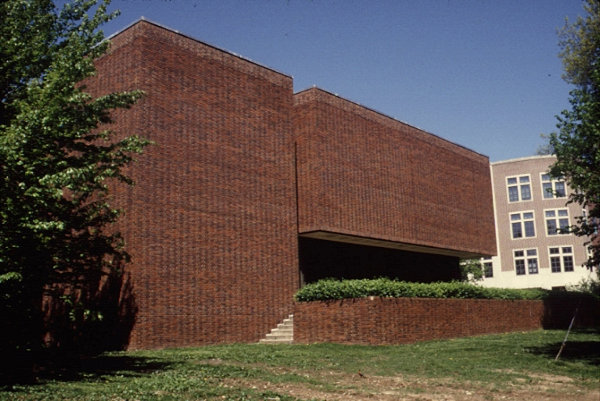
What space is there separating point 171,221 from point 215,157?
10.4ft

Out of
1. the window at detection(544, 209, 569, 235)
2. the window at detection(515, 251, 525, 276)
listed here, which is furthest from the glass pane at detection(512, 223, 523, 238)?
the window at detection(544, 209, 569, 235)

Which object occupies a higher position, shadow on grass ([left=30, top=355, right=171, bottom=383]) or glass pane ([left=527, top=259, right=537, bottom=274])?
glass pane ([left=527, top=259, right=537, bottom=274])

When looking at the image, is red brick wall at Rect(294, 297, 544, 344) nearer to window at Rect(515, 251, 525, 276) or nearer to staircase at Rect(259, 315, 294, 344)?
staircase at Rect(259, 315, 294, 344)

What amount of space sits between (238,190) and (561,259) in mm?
42409

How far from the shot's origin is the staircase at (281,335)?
21381 mm

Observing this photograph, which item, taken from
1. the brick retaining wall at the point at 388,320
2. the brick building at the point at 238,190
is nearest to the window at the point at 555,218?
the brick building at the point at 238,190

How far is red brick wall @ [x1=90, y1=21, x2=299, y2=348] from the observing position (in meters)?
18.9

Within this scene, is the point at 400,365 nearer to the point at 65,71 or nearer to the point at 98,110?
the point at 98,110

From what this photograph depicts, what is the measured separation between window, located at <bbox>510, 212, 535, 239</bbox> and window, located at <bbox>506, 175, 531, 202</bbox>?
5.06 ft

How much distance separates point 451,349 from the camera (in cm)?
1800

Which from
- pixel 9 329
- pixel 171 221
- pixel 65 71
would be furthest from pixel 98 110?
pixel 171 221

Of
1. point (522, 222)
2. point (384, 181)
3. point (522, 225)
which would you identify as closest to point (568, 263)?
point (522, 225)

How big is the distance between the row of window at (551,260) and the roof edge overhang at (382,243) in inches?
921

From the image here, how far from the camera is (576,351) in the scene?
1762 centimetres
